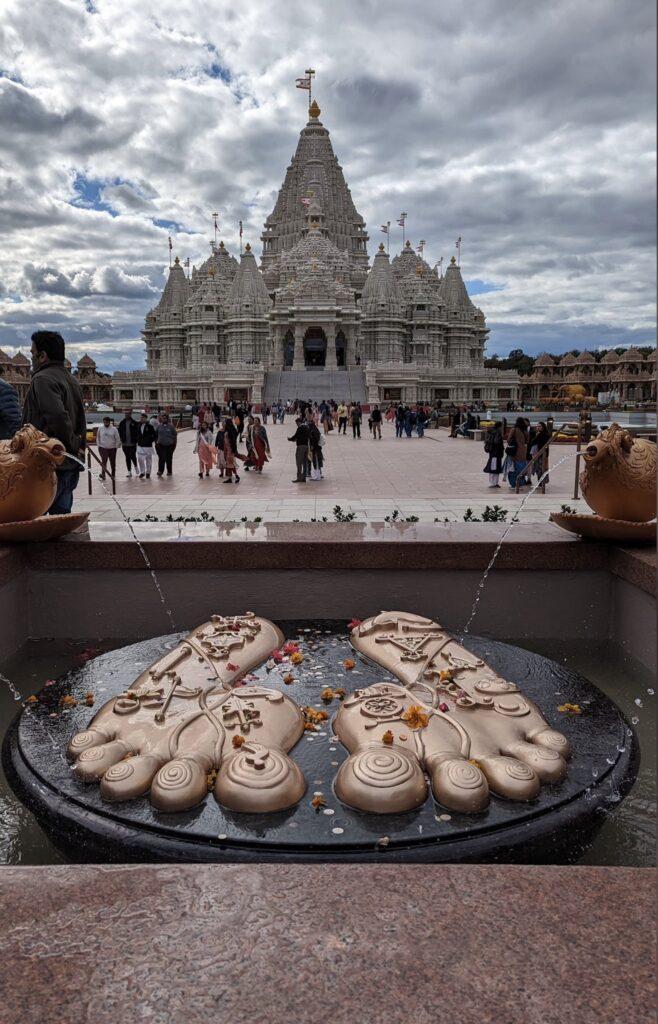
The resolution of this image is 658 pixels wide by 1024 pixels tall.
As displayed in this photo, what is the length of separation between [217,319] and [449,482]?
53.6m

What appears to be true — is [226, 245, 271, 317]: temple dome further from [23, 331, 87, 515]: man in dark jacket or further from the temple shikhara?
[23, 331, 87, 515]: man in dark jacket

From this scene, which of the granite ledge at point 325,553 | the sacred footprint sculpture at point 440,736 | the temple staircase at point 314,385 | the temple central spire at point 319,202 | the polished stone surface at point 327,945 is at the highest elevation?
the temple central spire at point 319,202

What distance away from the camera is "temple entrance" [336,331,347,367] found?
60.2 m

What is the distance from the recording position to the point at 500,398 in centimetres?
6316

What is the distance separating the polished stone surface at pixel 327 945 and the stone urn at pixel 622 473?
9.71ft

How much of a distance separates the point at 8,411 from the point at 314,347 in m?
59.1

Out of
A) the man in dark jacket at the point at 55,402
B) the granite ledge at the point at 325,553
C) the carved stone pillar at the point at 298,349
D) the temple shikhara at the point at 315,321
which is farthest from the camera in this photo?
the carved stone pillar at the point at 298,349

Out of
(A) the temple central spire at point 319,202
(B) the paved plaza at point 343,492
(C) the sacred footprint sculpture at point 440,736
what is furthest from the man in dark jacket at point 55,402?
(A) the temple central spire at point 319,202

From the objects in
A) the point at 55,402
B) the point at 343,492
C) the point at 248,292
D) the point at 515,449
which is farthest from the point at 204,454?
the point at 248,292

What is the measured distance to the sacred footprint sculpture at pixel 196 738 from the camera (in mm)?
2637

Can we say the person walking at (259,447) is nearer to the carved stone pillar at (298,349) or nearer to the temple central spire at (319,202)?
the carved stone pillar at (298,349)

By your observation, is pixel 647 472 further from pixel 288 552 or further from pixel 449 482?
pixel 449 482

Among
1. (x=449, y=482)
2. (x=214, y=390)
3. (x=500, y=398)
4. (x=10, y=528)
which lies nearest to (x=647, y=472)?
(x=10, y=528)

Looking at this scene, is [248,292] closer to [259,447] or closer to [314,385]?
[314,385]
